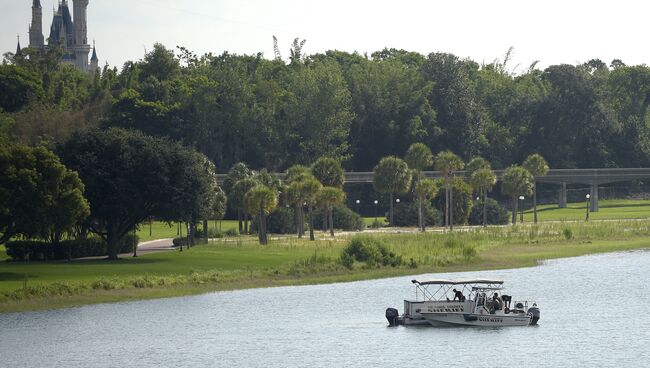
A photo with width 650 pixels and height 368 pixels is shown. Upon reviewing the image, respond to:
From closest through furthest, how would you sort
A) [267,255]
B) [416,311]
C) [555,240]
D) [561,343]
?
[561,343] → [416,311] → [267,255] → [555,240]

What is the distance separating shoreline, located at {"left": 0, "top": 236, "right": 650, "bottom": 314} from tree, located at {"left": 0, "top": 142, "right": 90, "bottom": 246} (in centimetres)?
906

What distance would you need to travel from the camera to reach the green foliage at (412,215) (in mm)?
175087

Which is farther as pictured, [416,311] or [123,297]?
[123,297]

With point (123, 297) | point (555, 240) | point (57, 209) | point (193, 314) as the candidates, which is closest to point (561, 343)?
point (193, 314)

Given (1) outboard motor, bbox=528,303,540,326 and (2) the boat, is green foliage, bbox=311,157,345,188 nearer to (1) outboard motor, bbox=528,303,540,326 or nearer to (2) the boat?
(2) the boat

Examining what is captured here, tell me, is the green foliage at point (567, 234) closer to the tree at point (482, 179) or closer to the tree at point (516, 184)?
the tree at point (516, 184)

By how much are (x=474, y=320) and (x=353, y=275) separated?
25.9 m

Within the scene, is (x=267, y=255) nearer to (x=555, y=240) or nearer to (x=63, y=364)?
(x=555, y=240)

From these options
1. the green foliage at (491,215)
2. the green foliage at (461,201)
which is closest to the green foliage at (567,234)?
the green foliage at (461,201)

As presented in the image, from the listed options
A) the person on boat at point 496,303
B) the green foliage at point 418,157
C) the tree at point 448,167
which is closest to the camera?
the person on boat at point 496,303

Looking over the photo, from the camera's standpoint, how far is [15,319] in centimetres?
8769

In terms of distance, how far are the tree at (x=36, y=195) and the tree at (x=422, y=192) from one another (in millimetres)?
62432

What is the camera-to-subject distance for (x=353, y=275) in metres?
111

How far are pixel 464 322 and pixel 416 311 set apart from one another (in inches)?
120
